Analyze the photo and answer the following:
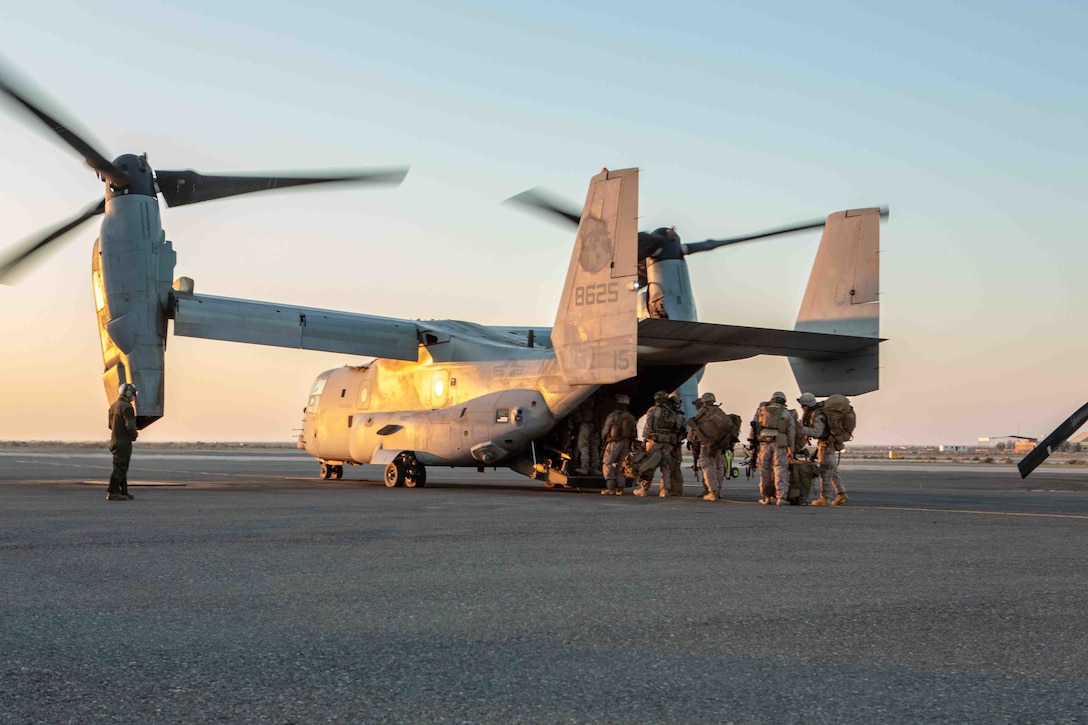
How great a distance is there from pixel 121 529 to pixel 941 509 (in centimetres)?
1101

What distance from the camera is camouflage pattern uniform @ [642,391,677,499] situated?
713 inches

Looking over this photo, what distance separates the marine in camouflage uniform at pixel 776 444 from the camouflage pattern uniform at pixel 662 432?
7.21 ft

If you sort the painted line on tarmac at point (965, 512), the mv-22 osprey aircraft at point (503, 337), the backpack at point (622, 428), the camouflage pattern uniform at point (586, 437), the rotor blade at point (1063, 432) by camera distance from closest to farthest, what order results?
the painted line on tarmac at point (965, 512), the mv-22 osprey aircraft at point (503, 337), the backpack at point (622, 428), the camouflage pattern uniform at point (586, 437), the rotor blade at point (1063, 432)

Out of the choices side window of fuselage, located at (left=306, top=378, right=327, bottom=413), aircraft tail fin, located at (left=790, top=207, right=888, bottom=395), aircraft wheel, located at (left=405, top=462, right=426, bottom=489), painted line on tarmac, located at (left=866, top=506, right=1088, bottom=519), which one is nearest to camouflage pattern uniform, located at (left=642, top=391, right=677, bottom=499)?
aircraft tail fin, located at (left=790, top=207, right=888, bottom=395)

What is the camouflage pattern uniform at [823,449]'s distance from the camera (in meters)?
16.3

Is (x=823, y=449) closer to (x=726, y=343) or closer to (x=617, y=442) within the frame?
(x=726, y=343)

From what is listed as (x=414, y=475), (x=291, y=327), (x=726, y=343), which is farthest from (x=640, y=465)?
(x=291, y=327)

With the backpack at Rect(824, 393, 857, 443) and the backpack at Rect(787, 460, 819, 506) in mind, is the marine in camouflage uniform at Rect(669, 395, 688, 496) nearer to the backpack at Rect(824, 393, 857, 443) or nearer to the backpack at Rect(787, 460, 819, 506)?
the backpack at Rect(787, 460, 819, 506)

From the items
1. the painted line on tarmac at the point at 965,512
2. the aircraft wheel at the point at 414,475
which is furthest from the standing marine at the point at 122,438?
the painted line on tarmac at the point at 965,512

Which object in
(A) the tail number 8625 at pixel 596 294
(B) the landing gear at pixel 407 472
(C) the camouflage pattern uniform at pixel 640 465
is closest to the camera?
(A) the tail number 8625 at pixel 596 294

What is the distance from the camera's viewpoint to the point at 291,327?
21.2 m

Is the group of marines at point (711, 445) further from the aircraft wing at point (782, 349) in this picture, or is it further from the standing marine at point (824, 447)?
the aircraft wing at point (782, 349)

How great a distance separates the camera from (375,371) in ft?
78.6

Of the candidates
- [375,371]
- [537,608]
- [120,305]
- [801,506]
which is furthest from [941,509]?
[120,305]
